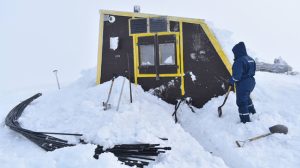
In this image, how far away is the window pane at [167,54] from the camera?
35.0 feet

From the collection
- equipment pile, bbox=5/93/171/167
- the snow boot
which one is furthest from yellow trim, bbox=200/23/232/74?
equipment pile, bbox=5/93/171/167

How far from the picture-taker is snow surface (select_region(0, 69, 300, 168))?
630cm

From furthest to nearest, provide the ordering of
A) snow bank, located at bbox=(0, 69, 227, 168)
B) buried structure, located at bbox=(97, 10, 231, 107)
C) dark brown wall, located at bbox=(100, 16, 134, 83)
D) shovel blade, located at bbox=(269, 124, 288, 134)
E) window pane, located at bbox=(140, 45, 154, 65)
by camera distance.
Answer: dark brown wall, located at bbox=(100, 16, 134, 83) < window pane, located at bbox=(140, 45, 154, 65) < buried structure, located at bbox=(97, 10, 231, 107) < shovel blade, located at bbox=(269, 124, 288, 134) < snow bank, located at bbox=(0, 69, 227, 168)

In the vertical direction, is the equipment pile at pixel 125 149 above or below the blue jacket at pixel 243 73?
below

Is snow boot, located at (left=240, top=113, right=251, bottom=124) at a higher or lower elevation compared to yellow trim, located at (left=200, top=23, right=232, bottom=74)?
lower

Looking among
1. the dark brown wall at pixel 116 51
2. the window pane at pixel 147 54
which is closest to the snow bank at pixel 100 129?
the dark brown wall at pixel 116 51

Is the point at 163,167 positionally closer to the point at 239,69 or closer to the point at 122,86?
the point at 239,69

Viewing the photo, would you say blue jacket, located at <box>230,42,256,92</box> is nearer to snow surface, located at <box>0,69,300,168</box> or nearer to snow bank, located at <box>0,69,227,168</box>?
snow surface, located at <box>0,69,300,168</box>

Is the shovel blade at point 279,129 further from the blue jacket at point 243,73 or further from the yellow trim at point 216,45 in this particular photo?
the yellow trim at point 216,45

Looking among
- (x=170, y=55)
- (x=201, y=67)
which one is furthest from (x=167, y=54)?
(x=201, y=67)

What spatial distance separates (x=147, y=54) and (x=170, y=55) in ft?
2.56

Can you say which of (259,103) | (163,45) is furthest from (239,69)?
(163,45)

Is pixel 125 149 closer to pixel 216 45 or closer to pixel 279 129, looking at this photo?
pixel 279 129

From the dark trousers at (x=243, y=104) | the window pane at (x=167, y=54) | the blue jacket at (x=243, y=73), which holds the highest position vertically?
the window pane at (x=167, y=54)
